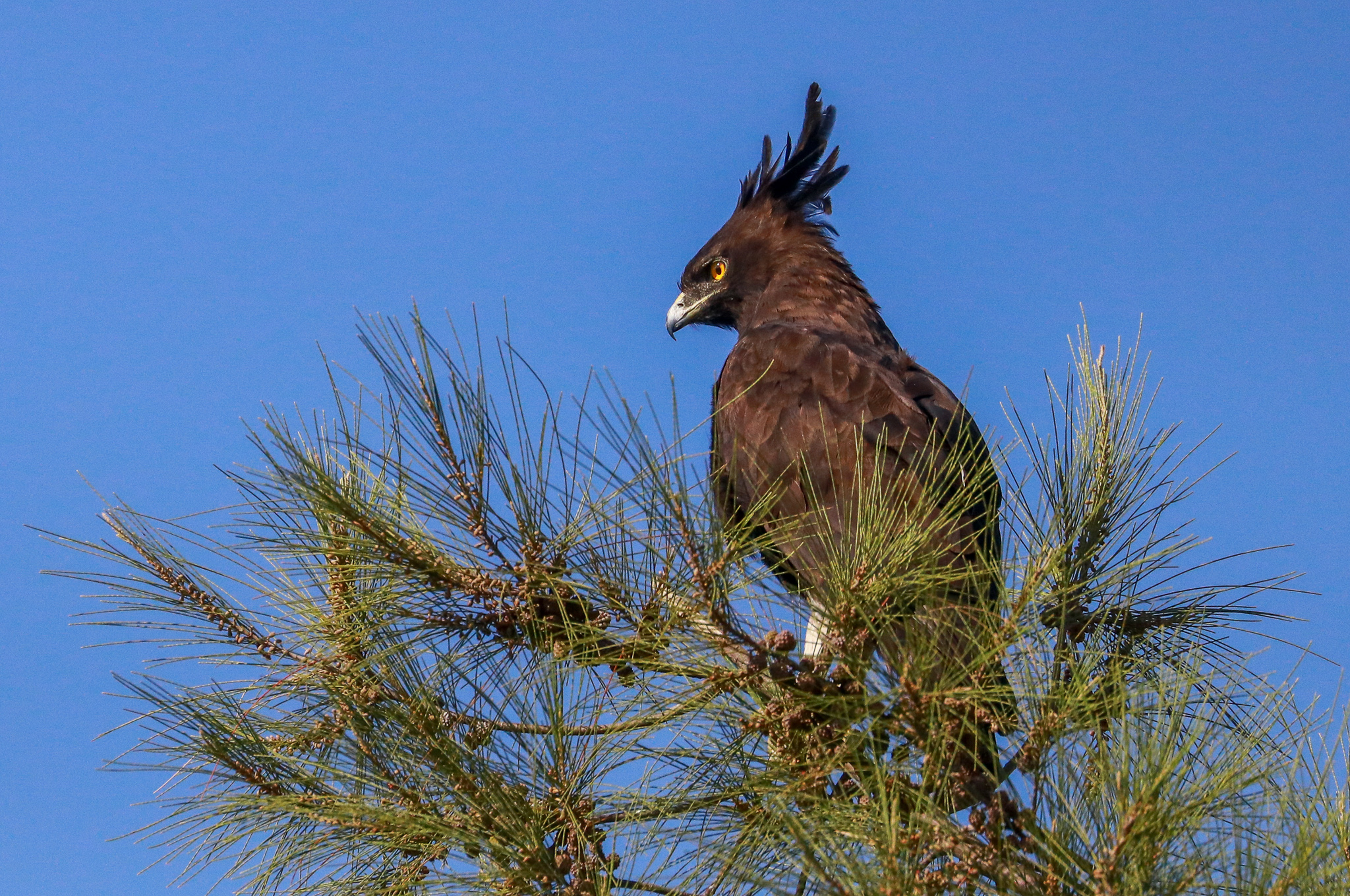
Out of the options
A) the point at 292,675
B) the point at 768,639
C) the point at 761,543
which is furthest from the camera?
the point at 292,675

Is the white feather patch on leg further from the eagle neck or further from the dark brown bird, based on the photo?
the eagle neck

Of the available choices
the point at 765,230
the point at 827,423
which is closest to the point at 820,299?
the point at 765,230

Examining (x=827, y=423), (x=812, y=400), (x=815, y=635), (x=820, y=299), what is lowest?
(x=815, y=635)

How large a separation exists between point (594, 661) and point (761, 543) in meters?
0.43

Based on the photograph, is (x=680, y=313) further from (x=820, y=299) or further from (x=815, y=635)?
(x=815, y=635)

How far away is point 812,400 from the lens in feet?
12.7

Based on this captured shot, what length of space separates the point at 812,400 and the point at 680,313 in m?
1.82

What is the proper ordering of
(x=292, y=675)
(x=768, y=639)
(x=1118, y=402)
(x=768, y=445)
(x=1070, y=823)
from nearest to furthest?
(x=1070, y=823), (x=768, y=639), (x=292, y=675), (x=1118, y=402), (x=768, y=445)

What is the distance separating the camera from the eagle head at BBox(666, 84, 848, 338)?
5355 millimetres

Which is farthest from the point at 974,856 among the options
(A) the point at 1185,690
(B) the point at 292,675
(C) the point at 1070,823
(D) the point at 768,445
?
(D) the point at 768,445

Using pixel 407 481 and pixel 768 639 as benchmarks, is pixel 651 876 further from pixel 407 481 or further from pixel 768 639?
pixel 407 481

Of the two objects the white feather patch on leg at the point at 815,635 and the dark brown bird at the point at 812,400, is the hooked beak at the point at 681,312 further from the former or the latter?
the white feather patch on leg at the point at 815,635

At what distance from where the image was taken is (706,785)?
7.69 feet

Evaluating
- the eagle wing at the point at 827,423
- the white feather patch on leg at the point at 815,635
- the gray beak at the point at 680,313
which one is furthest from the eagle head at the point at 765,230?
the white feather patch on leg at the point at 815,635
